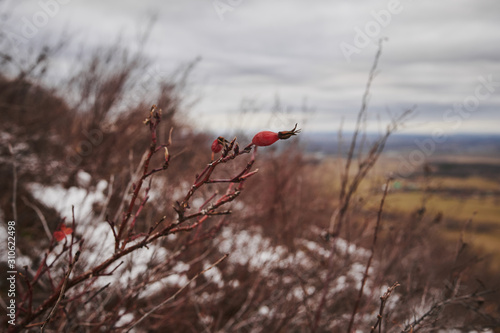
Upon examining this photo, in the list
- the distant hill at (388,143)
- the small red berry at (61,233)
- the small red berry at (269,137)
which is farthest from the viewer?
the distant hill at (388,143)

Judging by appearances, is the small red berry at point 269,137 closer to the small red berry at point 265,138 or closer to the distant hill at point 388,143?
the small red berry at point 265,138

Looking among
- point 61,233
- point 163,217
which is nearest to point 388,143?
point 163,217

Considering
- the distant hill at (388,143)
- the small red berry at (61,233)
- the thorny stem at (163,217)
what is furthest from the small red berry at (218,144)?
the distant hill at (388,143)

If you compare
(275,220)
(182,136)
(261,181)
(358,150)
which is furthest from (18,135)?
(358,150)

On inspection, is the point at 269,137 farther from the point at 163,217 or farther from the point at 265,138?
the point at 163,217

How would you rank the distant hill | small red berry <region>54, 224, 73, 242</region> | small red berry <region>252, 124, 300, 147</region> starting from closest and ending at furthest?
small red berry <region>252, 124, 300, 147</region> → small red berry <region>54, 224, 73, 242</region> → the distant hill

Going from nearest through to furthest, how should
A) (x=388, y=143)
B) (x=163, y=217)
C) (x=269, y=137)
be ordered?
(x=269, y=137)
(x=163, y=217)
(x=388, y=143)

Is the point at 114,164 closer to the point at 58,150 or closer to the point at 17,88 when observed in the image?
the point at 17,88

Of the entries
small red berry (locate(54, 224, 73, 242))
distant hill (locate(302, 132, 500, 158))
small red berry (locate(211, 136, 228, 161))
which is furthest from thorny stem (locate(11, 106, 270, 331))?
distant hill (locate(302, 132, 500, 158))

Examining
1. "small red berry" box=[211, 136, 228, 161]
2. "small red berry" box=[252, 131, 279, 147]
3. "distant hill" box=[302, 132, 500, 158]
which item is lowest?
"distant hill" box=[302, 132, 500, 158]

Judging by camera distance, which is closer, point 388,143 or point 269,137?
point 269,137

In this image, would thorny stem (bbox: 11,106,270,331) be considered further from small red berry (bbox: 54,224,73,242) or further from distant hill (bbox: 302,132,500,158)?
distant hill (bbox: 302,132,500,158)

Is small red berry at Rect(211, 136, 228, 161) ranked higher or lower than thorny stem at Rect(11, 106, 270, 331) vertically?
higher

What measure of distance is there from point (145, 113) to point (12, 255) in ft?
10.9
